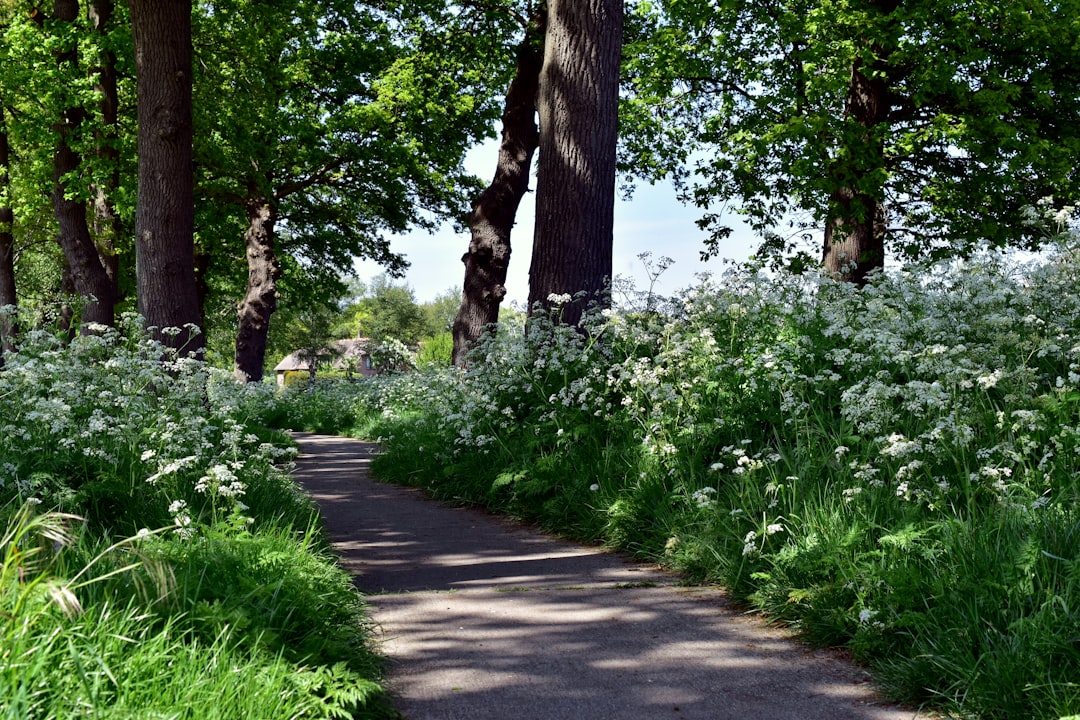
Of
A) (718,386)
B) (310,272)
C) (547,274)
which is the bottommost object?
(718,386)

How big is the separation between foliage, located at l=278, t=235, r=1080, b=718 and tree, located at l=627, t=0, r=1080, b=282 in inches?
377

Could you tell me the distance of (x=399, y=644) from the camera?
4.28 metres

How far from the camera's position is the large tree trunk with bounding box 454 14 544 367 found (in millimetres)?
15789

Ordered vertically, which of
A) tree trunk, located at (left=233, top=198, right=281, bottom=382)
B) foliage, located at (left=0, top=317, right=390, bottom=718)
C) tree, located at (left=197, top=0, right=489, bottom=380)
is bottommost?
foliage, located at (left=0, top=317, right=390, bottom=718)

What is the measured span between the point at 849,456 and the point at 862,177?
40.5ft

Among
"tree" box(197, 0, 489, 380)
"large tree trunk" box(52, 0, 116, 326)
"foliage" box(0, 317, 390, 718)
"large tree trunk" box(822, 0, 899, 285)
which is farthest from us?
"tree" box(197, 0, 489, 380)

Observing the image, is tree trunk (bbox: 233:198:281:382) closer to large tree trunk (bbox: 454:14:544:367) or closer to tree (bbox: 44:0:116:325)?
tree (bbox: 44:0:116:325)

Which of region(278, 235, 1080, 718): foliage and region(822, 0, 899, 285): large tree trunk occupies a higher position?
region(822, 0, 899, 285): large tree trunk

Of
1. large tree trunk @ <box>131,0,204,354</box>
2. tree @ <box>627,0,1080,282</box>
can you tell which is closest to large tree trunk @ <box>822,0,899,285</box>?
tree @ <box>627,0,1080,282</box>

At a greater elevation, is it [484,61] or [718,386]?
[484,61]

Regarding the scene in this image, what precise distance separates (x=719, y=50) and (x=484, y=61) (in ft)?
18.1

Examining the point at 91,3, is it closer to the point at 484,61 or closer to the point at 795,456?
the point at 484,61

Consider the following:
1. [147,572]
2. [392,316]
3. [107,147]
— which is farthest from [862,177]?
[392,316]

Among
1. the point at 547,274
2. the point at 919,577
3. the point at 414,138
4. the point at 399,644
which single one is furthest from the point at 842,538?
the point at 414,138
